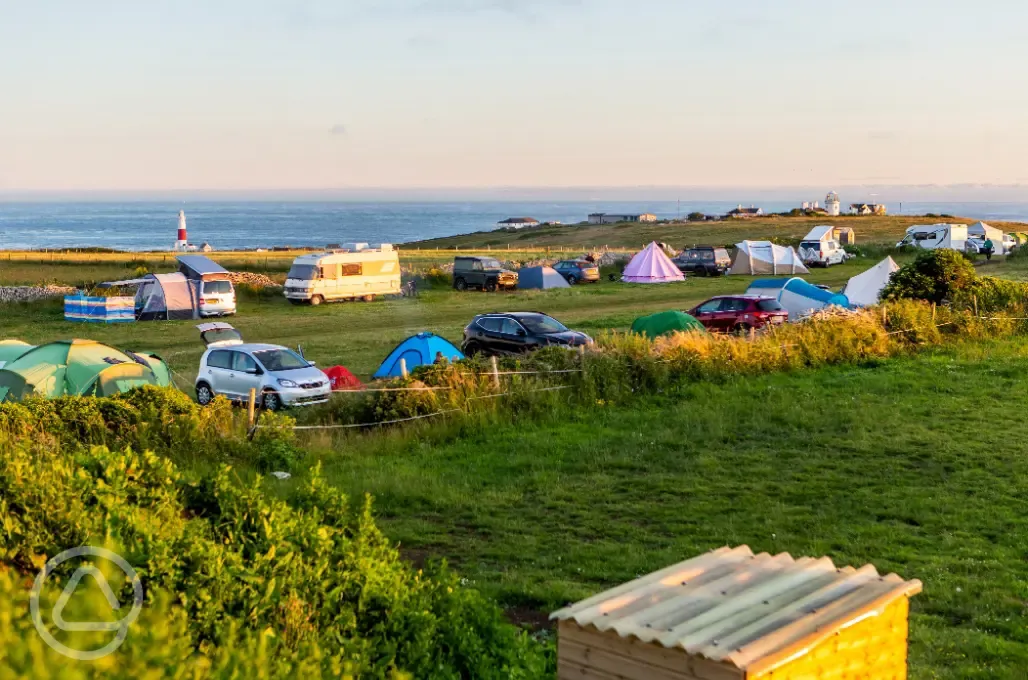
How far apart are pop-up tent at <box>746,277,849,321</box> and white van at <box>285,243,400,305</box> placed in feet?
52.2

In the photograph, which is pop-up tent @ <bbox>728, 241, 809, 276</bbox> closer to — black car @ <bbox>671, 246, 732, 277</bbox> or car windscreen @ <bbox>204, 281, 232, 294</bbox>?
black car @ <bbox>671, 246, 732, 277</bbox>

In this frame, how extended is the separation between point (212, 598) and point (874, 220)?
87.6 metres

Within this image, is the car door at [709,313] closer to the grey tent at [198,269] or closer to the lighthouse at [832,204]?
the grey tent at [198,269]

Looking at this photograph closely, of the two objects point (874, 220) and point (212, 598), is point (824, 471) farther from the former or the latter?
point (874, 220)

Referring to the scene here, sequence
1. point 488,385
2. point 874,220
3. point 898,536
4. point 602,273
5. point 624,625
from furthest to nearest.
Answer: point 874,220 < point 602,273 < point 488,385 < point 898,536 < point 624,625

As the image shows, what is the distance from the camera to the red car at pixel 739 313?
2598 centimetres

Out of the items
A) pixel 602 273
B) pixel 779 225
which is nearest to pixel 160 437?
pixel 602 273

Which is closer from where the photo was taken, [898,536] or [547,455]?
[898,536]

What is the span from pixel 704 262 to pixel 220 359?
3236 centimetres

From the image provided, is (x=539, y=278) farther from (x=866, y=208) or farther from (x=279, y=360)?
(x=866, y=208)

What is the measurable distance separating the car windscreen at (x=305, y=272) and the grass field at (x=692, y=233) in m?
37.3

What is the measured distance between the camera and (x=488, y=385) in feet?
52.4

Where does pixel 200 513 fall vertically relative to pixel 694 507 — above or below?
above

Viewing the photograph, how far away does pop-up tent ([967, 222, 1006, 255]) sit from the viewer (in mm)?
55688
